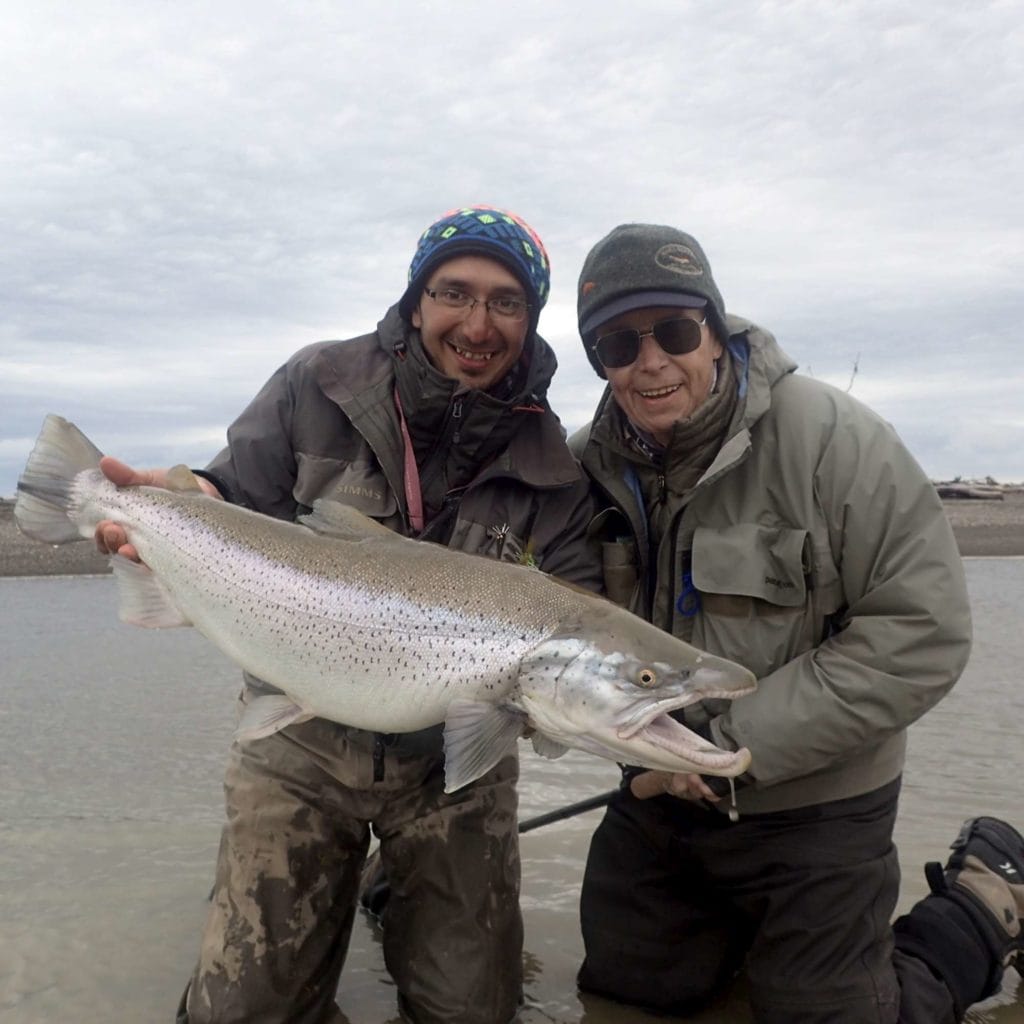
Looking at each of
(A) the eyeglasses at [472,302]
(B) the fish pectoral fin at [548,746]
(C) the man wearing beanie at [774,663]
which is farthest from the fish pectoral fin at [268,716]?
(A) the eyeglasses at [472,302]

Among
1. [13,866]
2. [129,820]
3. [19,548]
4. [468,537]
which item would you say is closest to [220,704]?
[129,820]

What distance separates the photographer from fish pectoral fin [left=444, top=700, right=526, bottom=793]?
294cm

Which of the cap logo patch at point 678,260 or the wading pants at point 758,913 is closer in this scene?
the wading pants at point 758,913

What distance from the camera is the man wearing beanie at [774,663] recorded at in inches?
124

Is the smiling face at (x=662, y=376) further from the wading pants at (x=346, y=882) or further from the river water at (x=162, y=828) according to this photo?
the river water at (x=162, y=828)

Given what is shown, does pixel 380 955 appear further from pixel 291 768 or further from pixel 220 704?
pixel 220 704

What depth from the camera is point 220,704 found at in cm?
757

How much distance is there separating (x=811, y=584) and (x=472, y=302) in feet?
5.15

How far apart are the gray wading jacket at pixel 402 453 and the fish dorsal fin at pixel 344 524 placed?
297 mm

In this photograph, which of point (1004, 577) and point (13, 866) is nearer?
point (13, 866)

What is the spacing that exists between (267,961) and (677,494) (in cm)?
206

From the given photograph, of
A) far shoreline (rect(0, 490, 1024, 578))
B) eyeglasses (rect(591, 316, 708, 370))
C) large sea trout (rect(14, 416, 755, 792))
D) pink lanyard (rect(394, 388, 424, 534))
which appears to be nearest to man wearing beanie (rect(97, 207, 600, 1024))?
pink lanyard (rect(394, 388, 424, 534))

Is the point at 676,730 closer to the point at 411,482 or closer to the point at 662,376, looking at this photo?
the point at 662,376

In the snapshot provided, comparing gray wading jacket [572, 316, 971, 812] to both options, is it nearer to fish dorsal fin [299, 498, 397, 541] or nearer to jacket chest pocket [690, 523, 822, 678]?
jacket chest pocket [690, 523, 822, 678]
